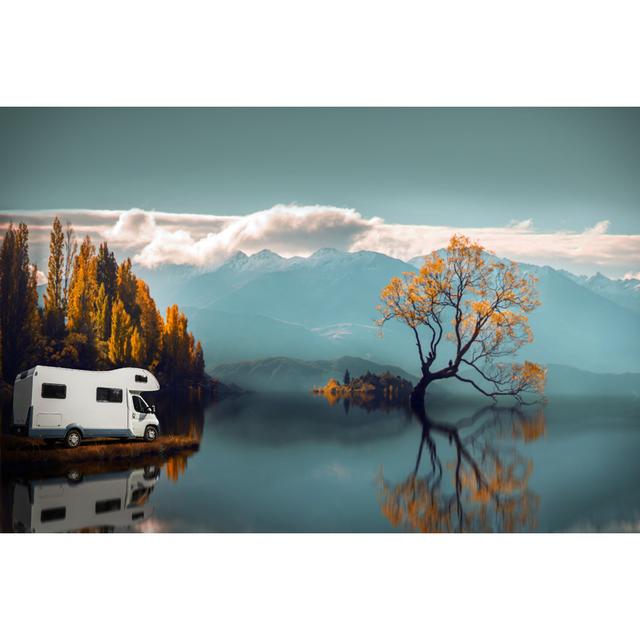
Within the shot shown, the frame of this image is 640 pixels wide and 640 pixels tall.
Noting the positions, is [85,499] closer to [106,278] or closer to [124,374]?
[124,374]

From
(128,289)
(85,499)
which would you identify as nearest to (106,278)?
(128,289)

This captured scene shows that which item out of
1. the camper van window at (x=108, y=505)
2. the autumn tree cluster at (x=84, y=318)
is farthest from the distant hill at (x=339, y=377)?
the camper van window at (x=108, y=505)

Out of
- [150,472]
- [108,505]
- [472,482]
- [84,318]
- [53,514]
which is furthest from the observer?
[84,318]

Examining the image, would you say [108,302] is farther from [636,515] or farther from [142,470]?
[636,515]

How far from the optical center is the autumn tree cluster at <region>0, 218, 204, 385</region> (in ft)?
36.0

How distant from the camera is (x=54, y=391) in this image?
966 cm

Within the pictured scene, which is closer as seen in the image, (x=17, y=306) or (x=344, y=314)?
(x=17, y=306)

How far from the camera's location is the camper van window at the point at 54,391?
378 inches

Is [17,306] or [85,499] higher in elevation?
[17,306]

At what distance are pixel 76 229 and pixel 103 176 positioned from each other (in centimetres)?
96

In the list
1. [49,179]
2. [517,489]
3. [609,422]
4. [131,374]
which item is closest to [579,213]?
[609,422]

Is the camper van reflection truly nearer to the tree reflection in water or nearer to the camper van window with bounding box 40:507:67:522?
the camper van window with bounding box 40:507:67:522

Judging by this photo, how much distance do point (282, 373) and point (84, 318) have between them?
344 centimetres

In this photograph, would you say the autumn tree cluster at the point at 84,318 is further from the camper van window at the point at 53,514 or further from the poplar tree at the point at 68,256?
the camper van window at the point at 53,514
